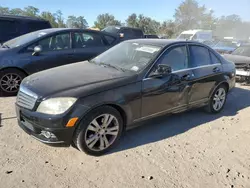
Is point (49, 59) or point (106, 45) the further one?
point (106, 45)

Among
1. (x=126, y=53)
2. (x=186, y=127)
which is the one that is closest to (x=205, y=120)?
(x=186, y=127)

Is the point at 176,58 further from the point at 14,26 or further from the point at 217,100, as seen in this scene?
the point at 14,26

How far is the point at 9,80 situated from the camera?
5.55 metres

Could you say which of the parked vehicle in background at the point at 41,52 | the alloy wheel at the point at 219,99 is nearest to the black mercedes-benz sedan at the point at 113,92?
the alloy wheel at the point at 219,99

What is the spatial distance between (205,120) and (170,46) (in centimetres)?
170

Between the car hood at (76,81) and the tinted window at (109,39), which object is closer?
the car hood at (76,81)

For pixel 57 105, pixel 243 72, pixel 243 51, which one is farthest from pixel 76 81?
pixel 243 51

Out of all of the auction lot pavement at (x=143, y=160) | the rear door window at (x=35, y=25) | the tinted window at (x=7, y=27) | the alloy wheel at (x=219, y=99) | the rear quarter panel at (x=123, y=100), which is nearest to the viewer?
the auction lot pavement at (x=143, y=160)

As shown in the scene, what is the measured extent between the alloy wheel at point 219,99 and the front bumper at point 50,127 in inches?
127

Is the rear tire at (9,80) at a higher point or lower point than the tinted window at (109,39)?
lower

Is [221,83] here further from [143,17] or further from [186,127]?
[143,17]

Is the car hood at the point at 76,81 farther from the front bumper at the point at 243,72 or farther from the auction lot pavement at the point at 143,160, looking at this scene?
the front bumper at the point at 243,72

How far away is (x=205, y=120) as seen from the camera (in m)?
4.82

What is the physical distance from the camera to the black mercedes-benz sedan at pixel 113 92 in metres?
3.03
